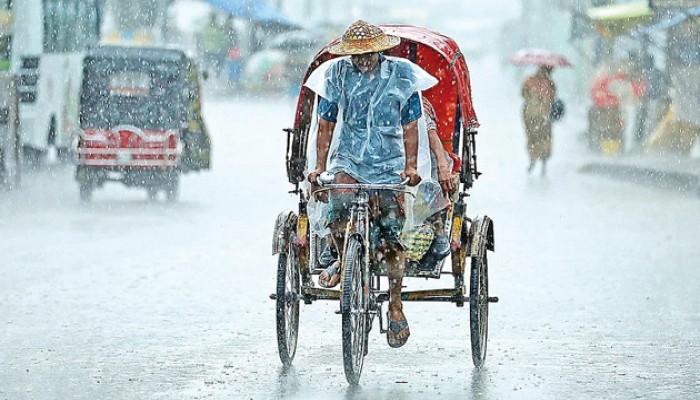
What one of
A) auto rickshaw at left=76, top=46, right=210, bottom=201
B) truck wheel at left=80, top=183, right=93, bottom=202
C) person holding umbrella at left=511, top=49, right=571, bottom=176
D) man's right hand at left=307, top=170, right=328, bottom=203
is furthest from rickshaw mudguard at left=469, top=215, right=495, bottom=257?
person holding umbrella at left=511, top=49, right=571, bottom=176

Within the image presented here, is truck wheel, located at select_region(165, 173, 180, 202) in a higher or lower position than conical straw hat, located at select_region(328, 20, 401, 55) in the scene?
lower

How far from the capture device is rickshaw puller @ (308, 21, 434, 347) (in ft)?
22.7

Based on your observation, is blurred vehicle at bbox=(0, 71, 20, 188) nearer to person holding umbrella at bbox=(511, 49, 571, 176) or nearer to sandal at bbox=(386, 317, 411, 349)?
person holding umbrella at bbox=(511, 49, 571, 176)

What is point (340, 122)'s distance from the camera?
7023 mm

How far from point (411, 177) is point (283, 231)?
2.51ft

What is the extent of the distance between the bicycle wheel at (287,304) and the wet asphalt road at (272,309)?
0.11 m

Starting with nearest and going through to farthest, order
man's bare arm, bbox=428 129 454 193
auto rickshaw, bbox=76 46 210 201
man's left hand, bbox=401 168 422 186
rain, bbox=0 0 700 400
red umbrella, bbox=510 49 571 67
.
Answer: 1. man's left hand, bbox=401 168 422 186
2. rain, bbox=0 0 700 400
3. man's bare arm, bbox=428 129 454 193
4. auto rickshaw, bbox=76 46 210 201
5. red umbrella, bbox=510 49 571 67

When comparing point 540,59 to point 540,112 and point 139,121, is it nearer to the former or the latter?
point 540,112

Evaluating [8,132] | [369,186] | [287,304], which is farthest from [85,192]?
[369,186]

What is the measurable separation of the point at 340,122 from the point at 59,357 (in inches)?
75.6

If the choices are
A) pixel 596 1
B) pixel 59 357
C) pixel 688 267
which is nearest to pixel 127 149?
pixel 688 267

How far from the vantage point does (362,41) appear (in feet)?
22.6

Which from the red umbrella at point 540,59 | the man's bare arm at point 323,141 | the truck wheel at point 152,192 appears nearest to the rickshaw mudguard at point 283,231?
the man's bare arm at point 323,141

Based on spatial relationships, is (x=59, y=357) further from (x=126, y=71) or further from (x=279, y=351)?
(x=126, y=71)
